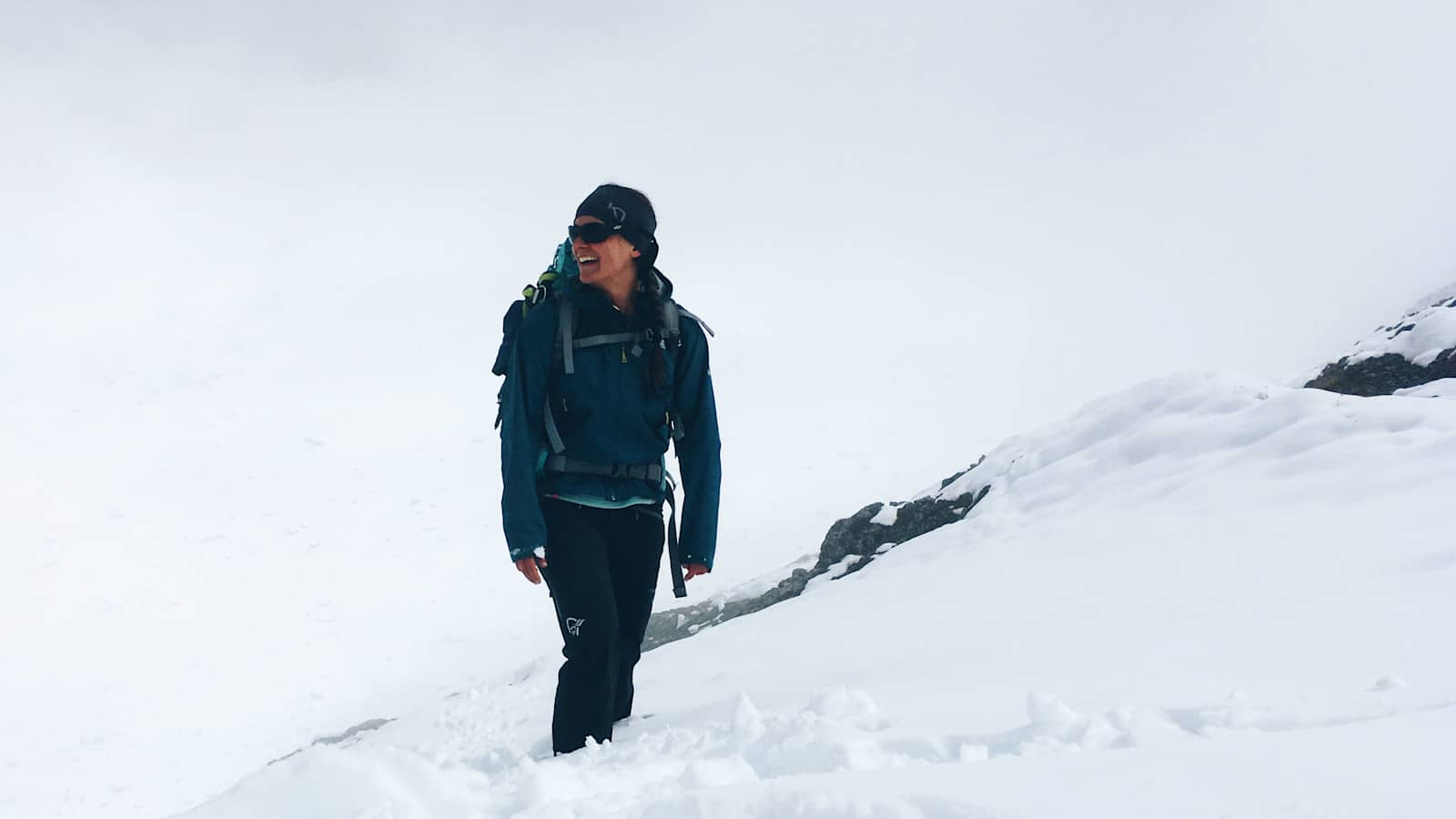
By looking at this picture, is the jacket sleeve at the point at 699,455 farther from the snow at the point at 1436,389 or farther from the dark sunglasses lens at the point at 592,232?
the snow at the point at 1436,389

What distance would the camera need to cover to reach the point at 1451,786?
171 centimetres

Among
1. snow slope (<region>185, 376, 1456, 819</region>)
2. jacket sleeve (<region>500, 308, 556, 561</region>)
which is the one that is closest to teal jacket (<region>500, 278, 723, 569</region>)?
jacket sleeve (<region>500, 308, 556, 561</region>)

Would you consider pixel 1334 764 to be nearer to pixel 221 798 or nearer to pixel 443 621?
pixel 221 798

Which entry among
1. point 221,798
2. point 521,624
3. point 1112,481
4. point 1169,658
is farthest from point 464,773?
point 521,624

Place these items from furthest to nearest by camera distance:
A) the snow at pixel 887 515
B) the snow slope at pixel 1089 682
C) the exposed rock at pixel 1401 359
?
the snow at pixel 887 515
the exposed rock at pixel 1401 359
the snow slope at pixel 1089 682

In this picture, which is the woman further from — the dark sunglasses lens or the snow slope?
the snow slope

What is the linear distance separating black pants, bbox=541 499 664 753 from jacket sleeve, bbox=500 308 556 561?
127 mm

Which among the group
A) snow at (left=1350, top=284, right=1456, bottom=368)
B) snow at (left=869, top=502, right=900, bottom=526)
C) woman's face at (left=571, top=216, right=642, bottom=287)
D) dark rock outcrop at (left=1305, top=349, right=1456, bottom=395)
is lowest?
snow at (left=869, top=502, right=900, bottom=526)

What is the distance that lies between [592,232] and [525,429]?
80cm

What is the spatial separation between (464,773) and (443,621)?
36.4 ft

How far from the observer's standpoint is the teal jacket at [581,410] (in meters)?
3.58

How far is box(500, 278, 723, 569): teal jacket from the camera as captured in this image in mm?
3576

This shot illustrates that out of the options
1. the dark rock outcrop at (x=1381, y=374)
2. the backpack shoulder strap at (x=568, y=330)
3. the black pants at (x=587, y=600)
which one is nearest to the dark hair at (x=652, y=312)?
the backpack shoulder strap at (x=568, y=330)

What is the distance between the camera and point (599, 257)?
371cm
